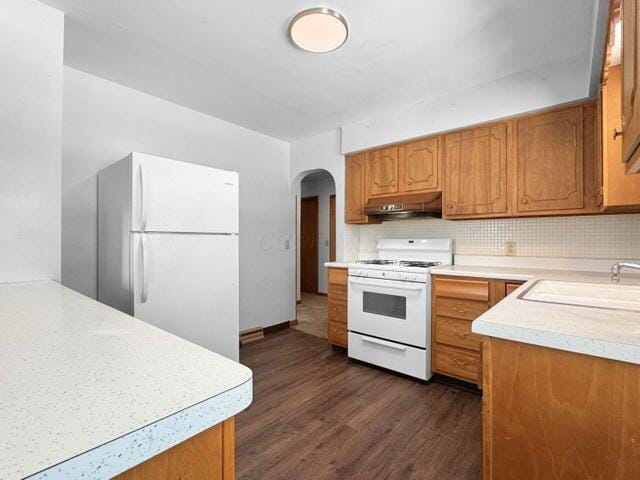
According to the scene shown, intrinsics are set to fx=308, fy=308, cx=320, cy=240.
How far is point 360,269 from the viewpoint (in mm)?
2746

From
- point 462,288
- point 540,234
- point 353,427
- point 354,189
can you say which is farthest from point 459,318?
point 354,189

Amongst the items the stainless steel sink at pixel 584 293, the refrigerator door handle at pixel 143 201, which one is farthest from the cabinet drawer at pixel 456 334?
the refrigerator door handle at pixel 143 201

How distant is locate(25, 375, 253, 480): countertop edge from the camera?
327 millimetres

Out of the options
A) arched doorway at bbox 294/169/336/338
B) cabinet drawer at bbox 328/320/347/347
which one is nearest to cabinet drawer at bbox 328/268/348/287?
cabinet drawer at bbox 328/320/347/347

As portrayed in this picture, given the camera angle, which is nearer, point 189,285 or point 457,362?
point 189,285

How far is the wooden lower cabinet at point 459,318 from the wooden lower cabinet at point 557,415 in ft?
4.40

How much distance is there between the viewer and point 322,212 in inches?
233

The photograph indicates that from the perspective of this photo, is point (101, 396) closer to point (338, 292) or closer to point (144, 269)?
point (144, 269)

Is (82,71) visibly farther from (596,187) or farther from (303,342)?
(596,187)

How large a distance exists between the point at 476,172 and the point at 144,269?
8.25ft

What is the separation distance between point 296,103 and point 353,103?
1.68 feet

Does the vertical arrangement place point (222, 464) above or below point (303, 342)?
above

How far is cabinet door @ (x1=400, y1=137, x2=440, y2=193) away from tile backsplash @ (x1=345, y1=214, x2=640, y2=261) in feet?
1.27

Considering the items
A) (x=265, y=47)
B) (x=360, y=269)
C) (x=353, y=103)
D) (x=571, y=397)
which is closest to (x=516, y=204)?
(x=360, y=269)
